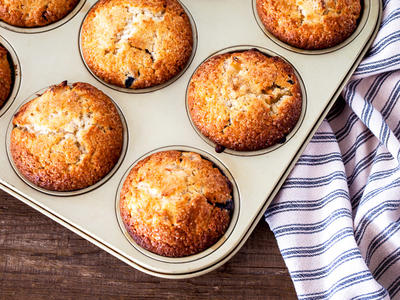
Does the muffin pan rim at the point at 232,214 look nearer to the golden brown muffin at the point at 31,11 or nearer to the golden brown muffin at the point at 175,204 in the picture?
the golden brown muffin at the point at 175,204

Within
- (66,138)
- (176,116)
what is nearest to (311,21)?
(176,116)

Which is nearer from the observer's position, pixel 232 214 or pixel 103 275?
pixel 232 214

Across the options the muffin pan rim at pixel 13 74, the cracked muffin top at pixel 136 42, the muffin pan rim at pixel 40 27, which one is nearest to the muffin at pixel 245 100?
the cracked muffin top at pixel 136 42

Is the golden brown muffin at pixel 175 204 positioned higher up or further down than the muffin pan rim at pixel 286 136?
further down

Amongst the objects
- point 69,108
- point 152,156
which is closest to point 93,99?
point 69,108

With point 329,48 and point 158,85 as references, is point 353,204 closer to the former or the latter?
point 329,48

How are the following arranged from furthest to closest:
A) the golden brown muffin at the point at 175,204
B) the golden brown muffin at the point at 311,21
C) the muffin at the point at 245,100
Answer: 1. the golden brown muffin at the point at 311,21
2. the muffin at the point at 245,100
3. the golden brown muffin at the point at 175,204

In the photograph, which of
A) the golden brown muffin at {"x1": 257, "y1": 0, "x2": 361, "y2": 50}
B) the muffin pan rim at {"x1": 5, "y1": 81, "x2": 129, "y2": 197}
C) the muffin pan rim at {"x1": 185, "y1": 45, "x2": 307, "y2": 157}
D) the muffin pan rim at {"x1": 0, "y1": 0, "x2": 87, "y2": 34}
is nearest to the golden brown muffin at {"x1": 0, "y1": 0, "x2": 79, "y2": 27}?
the muffin pan rim at {"x1": 0, "y1": 0, "x2": 87, "y2": 34}
